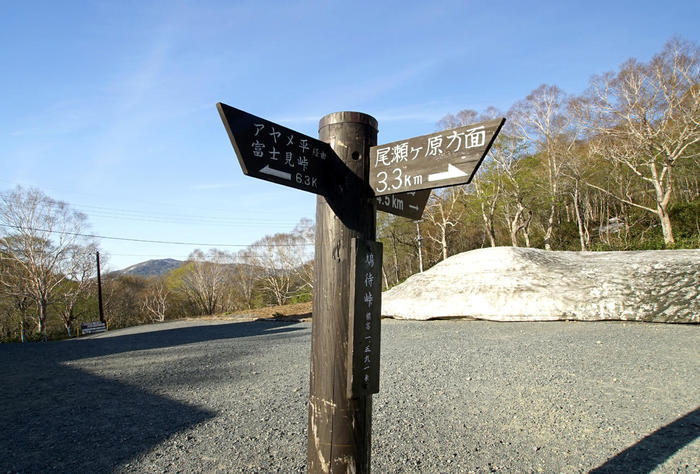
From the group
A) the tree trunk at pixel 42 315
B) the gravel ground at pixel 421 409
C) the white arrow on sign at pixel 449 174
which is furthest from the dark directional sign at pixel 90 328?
the white arrow on sign at pixel 449 174

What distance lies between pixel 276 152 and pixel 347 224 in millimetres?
445

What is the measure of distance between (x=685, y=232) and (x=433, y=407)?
24.0m

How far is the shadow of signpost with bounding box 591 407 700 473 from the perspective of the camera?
2609 mm

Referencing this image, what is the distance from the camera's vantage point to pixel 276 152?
1.62 meters

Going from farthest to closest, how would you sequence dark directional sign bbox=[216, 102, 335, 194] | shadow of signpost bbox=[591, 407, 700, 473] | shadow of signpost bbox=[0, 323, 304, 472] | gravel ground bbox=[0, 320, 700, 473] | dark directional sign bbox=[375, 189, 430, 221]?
shadow of signpost bbox=[0, 323, 304, 472] < gravel ground bbox=[0, 320, 700, 473] < shadow of signpost bbox=[591, 407, 700, 473] < dark directional sign bbox=[375, 189, 430, 221] < dark directional sign bbox=[216, 102, 335, 194]

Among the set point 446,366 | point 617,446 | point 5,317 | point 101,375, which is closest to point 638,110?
point 446,366

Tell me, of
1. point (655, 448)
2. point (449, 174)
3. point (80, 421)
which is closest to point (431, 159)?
point (449, 174)

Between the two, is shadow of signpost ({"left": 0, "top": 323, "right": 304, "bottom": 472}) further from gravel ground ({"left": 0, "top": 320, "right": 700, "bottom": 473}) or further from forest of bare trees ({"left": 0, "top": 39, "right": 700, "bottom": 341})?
forest of bare trees ({"left": 0, "top": 39, "right": 700, "bottom": 341})

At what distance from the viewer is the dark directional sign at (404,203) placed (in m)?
1.98

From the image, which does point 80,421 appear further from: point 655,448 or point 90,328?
point 90,328

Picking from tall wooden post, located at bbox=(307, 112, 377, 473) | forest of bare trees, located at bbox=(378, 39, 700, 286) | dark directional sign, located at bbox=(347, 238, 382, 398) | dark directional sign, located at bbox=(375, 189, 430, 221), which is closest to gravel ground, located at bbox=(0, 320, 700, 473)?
tall wooden post, located at bbox=(307, 112, 377, 473)

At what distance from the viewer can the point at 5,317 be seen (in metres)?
28.4

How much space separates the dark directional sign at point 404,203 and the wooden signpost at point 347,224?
13cm

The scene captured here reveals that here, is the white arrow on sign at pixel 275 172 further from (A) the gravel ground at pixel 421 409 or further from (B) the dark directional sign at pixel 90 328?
(B) the dark directional sign at pixel 90 328
